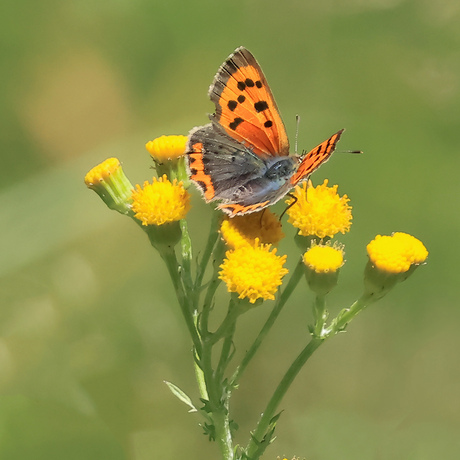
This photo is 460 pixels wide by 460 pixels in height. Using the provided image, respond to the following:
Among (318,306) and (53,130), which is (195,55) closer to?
(53,130)

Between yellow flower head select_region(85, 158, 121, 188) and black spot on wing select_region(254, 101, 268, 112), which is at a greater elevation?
yellow flower head select_region(85, 158, 121, 188)

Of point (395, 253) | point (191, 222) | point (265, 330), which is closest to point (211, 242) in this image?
point (265, 330)

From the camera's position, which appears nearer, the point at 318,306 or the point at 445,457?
the point at 318,306

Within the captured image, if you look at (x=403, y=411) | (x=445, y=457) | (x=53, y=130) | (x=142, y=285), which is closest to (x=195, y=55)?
(x=53, y=130)

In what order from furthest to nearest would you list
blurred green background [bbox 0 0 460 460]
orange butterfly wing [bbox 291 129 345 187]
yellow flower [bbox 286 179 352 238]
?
blurred green background [bbox 0 0 460 460] → yellow flower [bbox 286 179 352 238] → orange butterfly wing [bbox 291 129 345 187]

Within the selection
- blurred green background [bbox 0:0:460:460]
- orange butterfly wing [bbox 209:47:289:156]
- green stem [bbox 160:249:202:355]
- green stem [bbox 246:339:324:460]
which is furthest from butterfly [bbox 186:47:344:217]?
blurred green background [bbox 0:0:460:460]

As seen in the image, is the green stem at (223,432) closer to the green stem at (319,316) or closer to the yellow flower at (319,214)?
the green stem at (319,316)

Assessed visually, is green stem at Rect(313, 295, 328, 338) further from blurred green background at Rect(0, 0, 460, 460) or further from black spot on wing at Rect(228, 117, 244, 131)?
blurred green background at Rect(0, 0, 460, 460)
